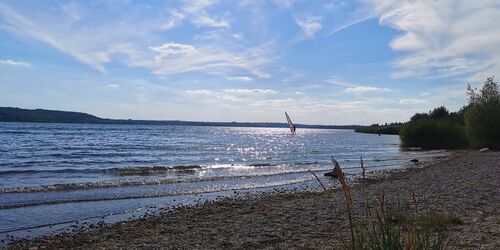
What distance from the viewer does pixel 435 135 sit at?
55875mm

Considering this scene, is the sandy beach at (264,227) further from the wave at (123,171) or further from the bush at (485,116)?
the bush at (485,116)

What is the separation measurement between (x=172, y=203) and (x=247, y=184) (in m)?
6.56

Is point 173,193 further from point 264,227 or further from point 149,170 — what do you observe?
point 264,227

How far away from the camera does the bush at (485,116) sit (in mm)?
42844

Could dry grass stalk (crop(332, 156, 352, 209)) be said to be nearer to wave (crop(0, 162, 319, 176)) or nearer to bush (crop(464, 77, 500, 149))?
wave (crop(0, 162, 319, 176))

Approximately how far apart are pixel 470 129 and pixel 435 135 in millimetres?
9889

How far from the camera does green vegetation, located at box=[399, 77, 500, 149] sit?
43.3 meters

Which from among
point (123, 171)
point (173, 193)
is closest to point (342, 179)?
point (173, 193)

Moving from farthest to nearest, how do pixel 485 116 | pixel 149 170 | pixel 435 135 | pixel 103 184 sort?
pixel 435 135 < pixel 485 116 < pixel 149 170 < pixel 103 184

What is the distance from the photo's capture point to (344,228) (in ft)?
30.4

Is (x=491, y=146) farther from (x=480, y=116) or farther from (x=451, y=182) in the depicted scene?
(x=451, y=182)

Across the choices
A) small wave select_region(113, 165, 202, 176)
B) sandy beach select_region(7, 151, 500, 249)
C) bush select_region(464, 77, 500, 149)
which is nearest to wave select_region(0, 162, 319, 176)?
small wave select_region(113, 165, 202, 176)

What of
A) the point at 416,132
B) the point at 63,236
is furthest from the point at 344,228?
the point at 416,132

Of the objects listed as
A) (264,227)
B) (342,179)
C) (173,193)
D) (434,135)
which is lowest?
(173,193)
